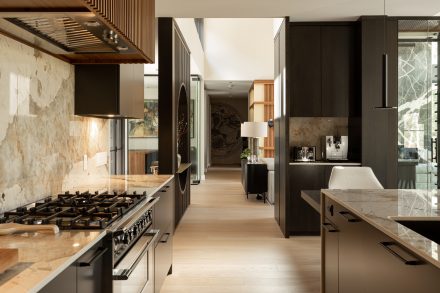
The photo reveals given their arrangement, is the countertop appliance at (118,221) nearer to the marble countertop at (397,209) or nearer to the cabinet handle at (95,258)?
the cabinet handle at (95,258)

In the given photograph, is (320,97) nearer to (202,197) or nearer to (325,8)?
(325,8)

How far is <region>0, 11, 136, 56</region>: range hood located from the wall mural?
605 inches

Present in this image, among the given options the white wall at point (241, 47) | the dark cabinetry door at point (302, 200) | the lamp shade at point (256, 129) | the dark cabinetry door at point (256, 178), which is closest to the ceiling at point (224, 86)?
the white wall at point (241, 47)

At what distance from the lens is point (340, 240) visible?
2.50 metres

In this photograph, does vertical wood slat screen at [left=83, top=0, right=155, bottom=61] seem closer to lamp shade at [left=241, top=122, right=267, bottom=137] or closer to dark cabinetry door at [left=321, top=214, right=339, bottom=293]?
dark cabinetry door at [left=321, top=214, right=339, bottom=293]

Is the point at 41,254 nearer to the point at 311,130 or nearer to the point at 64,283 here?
the point at 64,283

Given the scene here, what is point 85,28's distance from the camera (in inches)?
79.5

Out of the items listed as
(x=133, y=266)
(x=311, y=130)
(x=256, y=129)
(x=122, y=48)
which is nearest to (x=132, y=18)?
(x=122, y=48)

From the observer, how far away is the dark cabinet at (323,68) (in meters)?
5.33

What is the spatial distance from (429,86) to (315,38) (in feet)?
5.01

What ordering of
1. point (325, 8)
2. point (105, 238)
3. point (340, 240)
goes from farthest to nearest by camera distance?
point (325, 8) → point (340, 240) → point (105, 238)

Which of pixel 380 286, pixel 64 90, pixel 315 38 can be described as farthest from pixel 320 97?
pixel 380 286

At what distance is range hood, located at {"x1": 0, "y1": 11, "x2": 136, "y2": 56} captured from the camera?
1.79 meters

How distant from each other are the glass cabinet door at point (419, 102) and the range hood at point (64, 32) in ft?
12.9
